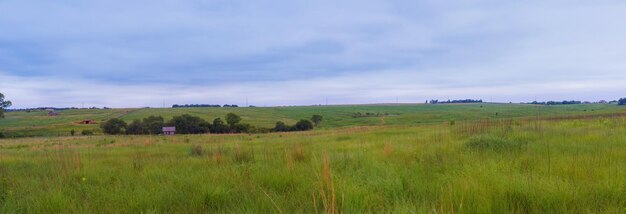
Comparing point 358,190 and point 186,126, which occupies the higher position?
point 358,190

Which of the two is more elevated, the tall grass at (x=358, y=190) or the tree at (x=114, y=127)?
the tall grass at (x=358, y=190)

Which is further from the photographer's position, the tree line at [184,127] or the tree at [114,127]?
the tree at [114,127]

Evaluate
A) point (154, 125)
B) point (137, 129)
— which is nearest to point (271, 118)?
point (154, 125)

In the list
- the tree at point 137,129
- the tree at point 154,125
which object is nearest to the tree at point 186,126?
the tree at point 154,125

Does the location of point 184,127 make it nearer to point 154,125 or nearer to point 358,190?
point 154,125

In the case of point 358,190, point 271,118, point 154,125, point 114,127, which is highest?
point 358,190

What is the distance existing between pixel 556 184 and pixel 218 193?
135 inches

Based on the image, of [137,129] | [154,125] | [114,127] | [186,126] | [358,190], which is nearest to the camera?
[358,190]

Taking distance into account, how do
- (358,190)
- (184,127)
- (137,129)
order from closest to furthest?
(358,190)
(184,127)
(137,129)

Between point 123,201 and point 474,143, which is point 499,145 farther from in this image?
point 123,201

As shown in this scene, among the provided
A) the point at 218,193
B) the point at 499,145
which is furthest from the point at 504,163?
the point at 218,193

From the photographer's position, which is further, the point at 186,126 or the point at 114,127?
the point at 114,127

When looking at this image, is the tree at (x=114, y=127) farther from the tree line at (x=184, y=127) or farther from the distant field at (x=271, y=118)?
the distant field at (x=271, y=118)

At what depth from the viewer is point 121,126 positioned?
2931 inches
